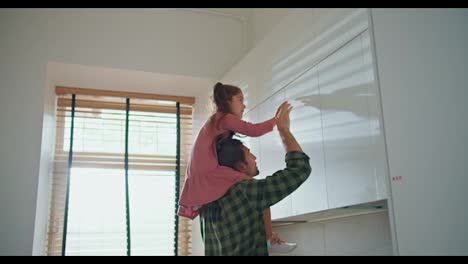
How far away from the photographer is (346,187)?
75.5 inches

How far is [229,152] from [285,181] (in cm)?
29

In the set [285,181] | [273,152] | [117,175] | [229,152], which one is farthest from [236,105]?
[117,175]

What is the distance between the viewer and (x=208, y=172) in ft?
5.34

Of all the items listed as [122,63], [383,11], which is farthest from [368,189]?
[122,63]

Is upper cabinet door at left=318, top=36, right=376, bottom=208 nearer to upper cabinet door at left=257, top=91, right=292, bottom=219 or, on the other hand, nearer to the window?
upper cabinet door at left=257, top=91, right=292, bottom=219

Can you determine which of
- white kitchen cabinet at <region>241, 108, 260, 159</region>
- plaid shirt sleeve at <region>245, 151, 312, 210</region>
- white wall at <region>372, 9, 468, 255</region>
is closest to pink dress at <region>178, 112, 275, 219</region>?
plaid shirt sleeve at <region>245, 151, 312, 210</region>

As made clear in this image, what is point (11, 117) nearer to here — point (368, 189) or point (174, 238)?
point (174, 238)

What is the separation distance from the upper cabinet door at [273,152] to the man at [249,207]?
0.92 m

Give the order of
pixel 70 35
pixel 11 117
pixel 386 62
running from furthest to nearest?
pixel 70 35 → pixel 11 117 → pixel 386 62

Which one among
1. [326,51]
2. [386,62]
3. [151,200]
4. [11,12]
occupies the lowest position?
[151,200]

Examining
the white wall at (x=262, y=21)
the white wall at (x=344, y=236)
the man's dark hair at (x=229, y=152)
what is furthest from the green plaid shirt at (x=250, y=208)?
the white wall at (x=262, y=21)

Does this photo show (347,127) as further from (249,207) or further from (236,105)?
(249,207)

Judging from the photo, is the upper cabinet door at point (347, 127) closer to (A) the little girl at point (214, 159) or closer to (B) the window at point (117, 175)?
(A) the little girl at point (214, 159)

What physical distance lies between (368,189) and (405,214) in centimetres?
19
